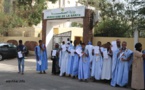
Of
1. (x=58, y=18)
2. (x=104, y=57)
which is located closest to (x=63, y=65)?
(x=104, y=57)

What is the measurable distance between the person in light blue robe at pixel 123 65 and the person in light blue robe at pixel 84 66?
1.56m

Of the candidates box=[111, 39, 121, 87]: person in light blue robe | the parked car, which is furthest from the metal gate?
box=[111, 39, 121, 87]: person in light blue robe

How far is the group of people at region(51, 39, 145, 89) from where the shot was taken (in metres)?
9.20

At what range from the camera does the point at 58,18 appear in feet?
71.8

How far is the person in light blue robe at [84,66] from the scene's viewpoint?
1073 centimetres

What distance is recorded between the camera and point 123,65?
970 cm

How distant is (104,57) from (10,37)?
20215mm

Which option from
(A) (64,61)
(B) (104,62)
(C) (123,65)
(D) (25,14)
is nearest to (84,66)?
(B) (104,62)

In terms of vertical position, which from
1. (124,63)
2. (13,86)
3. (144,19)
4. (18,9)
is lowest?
(13,86)

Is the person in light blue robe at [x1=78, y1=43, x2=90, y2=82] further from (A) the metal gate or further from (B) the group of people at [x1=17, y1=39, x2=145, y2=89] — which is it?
(A) the metal gate

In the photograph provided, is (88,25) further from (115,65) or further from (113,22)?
(115,65)

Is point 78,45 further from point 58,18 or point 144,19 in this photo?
point 58,18

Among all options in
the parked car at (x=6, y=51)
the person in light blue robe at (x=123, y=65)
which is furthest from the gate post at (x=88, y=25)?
the person in light blue robe at (x=123, y=65)

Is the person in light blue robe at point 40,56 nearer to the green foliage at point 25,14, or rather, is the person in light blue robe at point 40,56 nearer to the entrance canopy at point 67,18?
the entrance canopy at point 67,18
